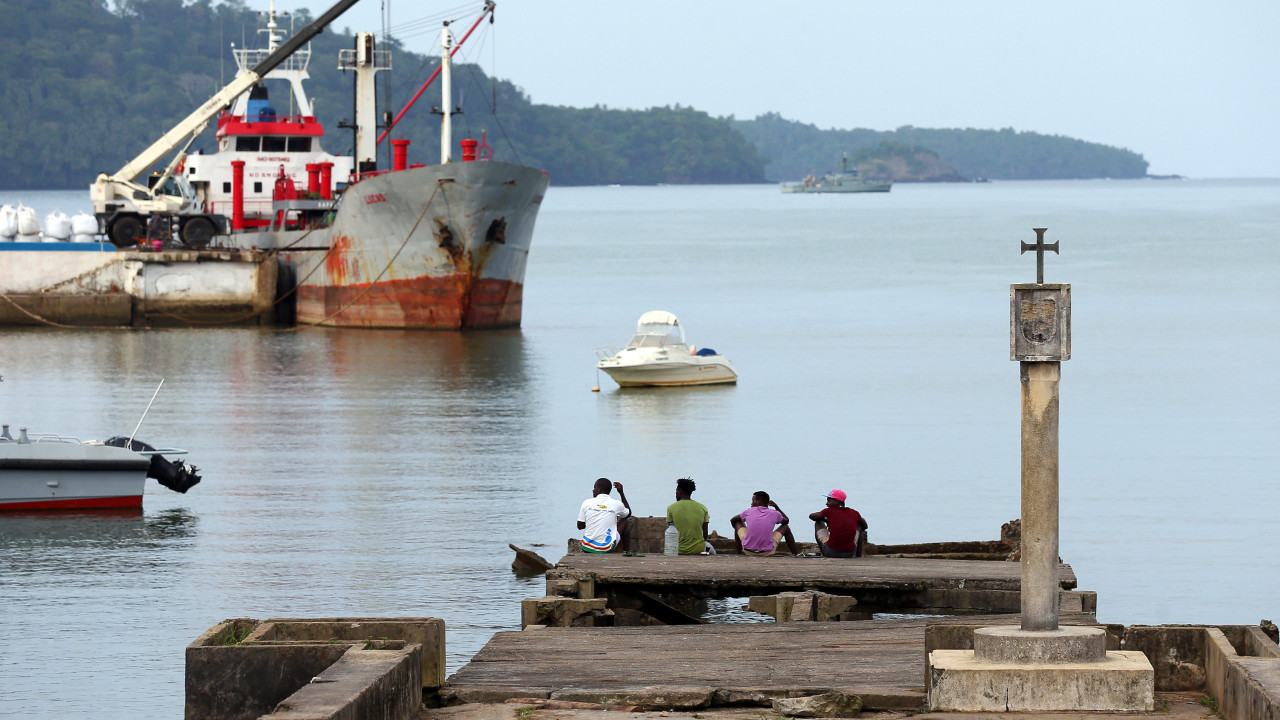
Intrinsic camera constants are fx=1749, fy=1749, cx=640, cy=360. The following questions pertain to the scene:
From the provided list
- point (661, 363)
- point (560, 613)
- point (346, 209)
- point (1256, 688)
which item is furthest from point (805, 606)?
point (346, 209)

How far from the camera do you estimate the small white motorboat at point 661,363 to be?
1629 inches

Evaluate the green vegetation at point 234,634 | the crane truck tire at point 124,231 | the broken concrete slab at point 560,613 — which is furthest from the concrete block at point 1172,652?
the crane truck tire at point 124,231

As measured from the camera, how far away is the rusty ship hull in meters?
49.2

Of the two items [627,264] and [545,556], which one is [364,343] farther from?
[627,264]

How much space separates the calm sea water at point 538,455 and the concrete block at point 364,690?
5157 mm

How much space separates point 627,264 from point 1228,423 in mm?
A: 74026

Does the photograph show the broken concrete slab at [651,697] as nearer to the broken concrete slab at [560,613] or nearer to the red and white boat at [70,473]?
the broken concrete slab at [560,613]

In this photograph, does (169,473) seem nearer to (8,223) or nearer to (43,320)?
(43,320)

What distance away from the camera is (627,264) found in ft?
358

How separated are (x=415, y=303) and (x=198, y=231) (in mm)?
8247

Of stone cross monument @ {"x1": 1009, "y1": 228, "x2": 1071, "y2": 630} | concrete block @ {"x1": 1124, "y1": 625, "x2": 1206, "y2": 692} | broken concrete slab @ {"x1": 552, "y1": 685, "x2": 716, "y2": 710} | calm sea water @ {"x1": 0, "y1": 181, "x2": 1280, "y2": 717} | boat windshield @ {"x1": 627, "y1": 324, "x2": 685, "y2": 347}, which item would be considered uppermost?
stone cross monument @ {"x1": 1009, "y1": 228, "x2": 1071, "y2": 630}

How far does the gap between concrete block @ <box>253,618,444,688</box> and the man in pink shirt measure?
21.9 ft

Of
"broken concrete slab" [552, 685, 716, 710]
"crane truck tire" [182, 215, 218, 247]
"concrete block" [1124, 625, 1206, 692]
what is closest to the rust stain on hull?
"crane truck tire" [182, 215, 218, 247]

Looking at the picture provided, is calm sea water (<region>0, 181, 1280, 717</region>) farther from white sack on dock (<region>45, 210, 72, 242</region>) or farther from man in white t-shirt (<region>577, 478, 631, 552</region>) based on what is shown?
white sack on dock (<region>45, 210, 72, 242</region>)
